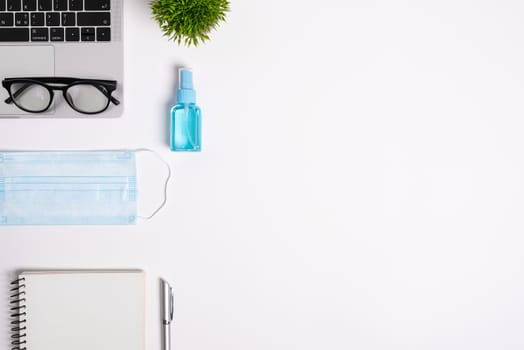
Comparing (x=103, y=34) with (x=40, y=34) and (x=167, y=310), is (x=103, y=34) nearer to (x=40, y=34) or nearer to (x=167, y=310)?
(x=40, y=34)

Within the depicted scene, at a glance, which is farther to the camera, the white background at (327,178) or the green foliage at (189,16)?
the white background at (327,178)

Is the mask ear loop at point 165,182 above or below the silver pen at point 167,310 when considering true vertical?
above

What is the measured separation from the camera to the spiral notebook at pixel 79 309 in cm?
86

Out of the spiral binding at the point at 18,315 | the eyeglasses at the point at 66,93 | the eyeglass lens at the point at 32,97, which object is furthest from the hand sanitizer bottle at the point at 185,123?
the spiral binding at the point at 18,315

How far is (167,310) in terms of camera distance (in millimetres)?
876

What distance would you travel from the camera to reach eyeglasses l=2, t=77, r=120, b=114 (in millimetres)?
800

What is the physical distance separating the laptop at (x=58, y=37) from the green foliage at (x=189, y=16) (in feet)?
0.29

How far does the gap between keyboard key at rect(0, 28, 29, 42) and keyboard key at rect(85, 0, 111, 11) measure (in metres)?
0.11

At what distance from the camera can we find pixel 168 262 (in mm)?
877

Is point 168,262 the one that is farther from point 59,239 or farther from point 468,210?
point 468,210

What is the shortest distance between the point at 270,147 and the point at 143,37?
0.29 metres

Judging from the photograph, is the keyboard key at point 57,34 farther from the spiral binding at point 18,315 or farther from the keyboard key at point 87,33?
the spiral binding at point 18,315

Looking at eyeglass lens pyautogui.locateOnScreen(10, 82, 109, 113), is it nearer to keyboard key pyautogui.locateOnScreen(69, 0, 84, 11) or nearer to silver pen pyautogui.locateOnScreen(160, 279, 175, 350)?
keyboard key pyautogui.locateOnScreen(69, 0, 84, 11)

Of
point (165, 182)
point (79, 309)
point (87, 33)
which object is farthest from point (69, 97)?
point (79, 309)
